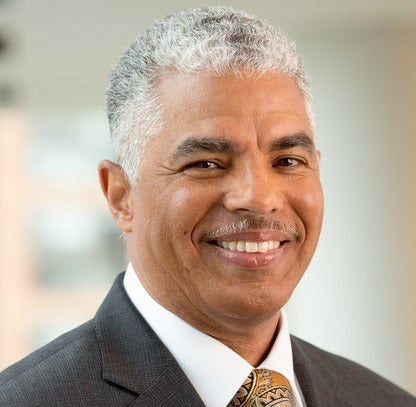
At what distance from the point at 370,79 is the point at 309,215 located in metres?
4.72

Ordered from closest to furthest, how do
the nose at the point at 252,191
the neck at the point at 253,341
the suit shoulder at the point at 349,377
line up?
the nose at the point at 252,191
the neck at the point at 253,341
the suit shoulder at the point at 349,377

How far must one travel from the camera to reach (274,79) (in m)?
1.63

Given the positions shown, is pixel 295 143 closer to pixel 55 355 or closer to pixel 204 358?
pixel 204 358

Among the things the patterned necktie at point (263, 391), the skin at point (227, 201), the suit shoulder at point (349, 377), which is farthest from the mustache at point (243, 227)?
the suit shoulder at point (349, 377)

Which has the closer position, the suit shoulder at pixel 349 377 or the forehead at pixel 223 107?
the forehead at pixel 223 107

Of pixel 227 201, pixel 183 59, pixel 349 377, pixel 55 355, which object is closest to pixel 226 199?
pixel 227 201

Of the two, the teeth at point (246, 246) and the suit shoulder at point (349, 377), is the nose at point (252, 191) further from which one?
the suit shoulder at point (349, 377)

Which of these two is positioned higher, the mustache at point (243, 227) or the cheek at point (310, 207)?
the cheek at point (310, 207)

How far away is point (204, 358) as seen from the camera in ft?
5.33

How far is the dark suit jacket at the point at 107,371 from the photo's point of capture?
5.10ft

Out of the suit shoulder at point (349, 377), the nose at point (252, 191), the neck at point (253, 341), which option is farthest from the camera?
the suit shoulder at point (349, 377)

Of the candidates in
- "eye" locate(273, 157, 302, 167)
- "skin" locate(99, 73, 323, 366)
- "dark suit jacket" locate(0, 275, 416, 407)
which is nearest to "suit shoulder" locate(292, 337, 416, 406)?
"dark suit jacket" locate(0, 275, 416, 407)

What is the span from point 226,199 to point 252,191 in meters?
0.05

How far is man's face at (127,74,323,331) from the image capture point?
5.12 feet
